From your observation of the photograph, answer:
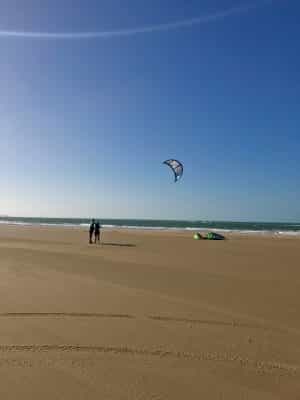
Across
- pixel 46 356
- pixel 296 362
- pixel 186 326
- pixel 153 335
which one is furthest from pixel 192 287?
pixel 46 356

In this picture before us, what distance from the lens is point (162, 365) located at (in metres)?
3.67

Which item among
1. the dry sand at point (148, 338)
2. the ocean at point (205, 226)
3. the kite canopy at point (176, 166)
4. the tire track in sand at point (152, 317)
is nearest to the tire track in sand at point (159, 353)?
the dry sand at point (148, 338)

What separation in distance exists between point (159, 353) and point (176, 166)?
75.3 ft

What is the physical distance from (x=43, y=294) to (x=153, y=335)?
310 centimetres

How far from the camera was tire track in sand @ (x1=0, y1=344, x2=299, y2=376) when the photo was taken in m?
3.70

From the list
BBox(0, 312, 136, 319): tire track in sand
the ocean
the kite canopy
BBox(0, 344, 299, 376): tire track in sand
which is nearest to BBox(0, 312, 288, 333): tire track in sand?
BBox(0, 312, 136, 319): tire track in sand


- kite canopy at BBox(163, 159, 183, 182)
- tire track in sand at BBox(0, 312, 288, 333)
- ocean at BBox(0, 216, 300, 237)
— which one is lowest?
tire track in sand at BBox(0, 312, 288, 333)

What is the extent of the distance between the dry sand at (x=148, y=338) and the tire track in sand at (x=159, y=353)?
12mm

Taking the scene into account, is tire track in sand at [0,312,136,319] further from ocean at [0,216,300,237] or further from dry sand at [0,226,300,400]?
ocean at [0,216,300,237]

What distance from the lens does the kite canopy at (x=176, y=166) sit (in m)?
26.1

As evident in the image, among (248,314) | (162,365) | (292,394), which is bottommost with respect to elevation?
(292,394)

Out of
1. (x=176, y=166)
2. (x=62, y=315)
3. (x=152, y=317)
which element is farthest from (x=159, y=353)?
(x=176, y=166)

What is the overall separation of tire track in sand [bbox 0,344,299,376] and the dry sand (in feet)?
0.04

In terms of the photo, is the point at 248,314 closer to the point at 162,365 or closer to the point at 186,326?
the point at 186,326
